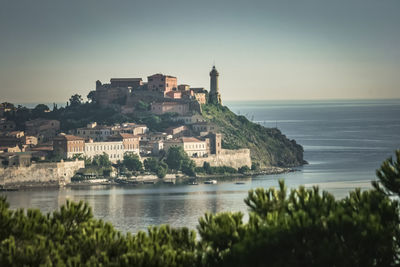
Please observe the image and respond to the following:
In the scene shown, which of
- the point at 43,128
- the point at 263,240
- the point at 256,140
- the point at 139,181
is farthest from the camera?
the point at 256,140

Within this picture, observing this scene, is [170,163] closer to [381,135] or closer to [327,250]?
[381,135]

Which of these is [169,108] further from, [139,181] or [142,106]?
[139,181]

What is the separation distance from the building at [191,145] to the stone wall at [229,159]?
648mm

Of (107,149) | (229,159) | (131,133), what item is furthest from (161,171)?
(229,159)

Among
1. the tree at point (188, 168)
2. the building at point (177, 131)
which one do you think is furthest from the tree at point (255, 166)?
the tree at point (188, 168)

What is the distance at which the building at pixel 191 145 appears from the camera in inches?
2896

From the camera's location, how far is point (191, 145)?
74375mm

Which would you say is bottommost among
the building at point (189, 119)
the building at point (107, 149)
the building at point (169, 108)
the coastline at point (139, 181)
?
Answer: the coastline at point (139, 181)

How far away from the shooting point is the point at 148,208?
50906mm

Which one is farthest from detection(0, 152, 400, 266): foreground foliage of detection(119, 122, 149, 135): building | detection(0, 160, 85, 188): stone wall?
detection(119, 122, 149, 135): building

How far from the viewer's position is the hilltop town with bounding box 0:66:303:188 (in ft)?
225

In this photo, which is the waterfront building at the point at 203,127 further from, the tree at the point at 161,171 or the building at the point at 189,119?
the tree at the point at 161,171

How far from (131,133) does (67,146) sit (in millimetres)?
7871

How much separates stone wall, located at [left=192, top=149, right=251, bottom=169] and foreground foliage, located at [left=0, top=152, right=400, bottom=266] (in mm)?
50661
